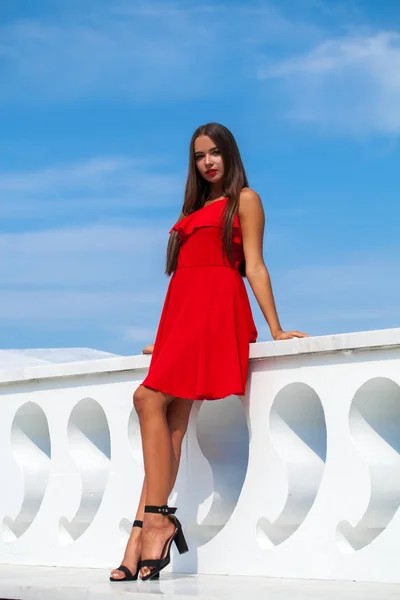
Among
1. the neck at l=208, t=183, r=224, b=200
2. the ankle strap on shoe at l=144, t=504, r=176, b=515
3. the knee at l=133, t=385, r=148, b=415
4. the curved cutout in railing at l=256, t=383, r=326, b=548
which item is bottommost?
the ankle strap on shoe at l=144, t=504, r=176, b=515

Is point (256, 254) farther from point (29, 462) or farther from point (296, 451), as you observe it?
point (29, 462)

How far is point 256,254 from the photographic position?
3779 mm

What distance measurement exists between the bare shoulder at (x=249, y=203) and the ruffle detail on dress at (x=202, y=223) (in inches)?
1.5

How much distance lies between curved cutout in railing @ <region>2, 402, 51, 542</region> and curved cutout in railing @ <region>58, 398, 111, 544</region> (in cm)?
29

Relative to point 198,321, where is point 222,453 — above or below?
below

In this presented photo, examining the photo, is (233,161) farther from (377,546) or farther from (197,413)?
(377,546)

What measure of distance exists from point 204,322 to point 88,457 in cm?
100

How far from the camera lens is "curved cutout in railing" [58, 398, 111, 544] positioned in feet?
14.1

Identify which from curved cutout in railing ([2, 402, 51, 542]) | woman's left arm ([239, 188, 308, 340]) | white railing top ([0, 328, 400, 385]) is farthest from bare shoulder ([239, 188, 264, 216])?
curved cutout in railing ([2, 402, 51, 542])

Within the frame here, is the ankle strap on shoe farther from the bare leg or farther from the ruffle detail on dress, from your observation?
the ruffle detail on dress

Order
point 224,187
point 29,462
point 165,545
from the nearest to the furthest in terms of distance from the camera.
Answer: point 165,545
point 224,187
point 29,462

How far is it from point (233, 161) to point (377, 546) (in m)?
1.52

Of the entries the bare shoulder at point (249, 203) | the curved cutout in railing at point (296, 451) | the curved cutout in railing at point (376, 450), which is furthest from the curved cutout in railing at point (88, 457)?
the curved cutout in railing at point (376, 450)

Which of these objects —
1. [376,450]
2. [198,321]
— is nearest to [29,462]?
[198,321]
